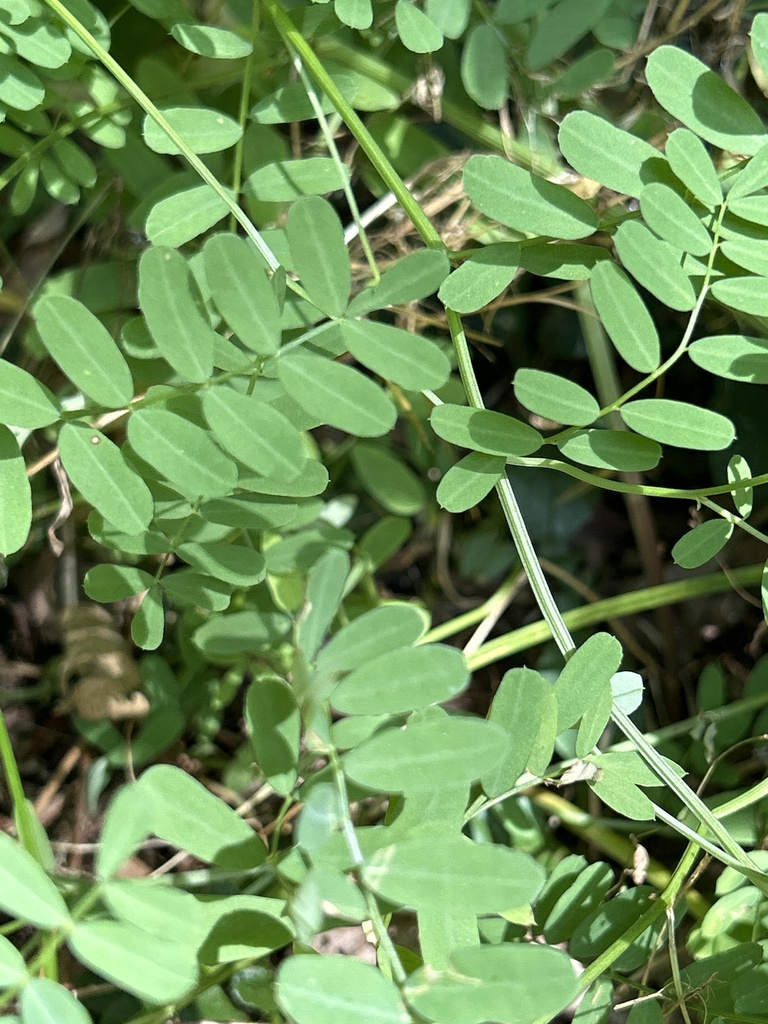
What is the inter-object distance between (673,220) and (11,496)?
60cm

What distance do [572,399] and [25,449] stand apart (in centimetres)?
84

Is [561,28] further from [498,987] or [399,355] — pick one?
[498,987]

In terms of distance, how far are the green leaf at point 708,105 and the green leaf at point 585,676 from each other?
47cm

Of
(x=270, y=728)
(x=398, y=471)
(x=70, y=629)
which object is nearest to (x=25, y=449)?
(x=70, y=629)

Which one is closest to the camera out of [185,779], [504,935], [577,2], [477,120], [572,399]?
[185,779]

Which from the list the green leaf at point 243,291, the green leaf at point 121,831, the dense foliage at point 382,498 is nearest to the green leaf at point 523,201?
the dense foliage at point 382,498

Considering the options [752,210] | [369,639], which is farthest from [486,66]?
[369,639]

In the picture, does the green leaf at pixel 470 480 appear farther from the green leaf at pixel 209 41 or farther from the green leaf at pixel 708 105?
the green leaf at pixel 209 41

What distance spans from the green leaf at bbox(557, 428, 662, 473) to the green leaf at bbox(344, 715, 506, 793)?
0.28 m

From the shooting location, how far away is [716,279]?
84 centimetres

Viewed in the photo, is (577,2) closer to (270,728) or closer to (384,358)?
(384,358)

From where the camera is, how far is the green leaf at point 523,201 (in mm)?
797

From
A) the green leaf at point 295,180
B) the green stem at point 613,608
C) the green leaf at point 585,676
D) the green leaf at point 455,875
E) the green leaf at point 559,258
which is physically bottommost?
the green stem at point 613,608

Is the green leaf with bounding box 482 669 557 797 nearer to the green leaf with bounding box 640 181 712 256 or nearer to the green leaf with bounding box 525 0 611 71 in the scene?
the green leaf with bounding box 640 181 712 256
